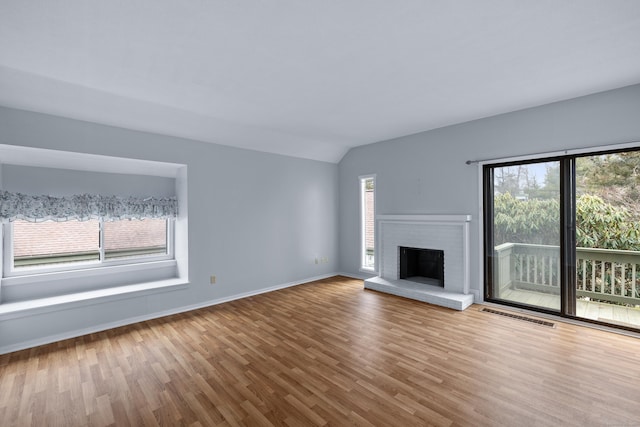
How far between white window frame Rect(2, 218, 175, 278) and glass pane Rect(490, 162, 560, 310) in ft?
16.1

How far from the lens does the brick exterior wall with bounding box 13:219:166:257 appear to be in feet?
11.2

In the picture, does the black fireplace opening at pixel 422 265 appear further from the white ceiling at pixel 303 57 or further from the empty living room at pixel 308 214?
the white ceiling at pixel 303 57

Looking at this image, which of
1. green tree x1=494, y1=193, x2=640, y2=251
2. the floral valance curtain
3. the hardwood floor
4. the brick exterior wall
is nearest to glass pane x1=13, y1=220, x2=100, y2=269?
the brick exterior wall

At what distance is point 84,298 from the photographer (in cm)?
330

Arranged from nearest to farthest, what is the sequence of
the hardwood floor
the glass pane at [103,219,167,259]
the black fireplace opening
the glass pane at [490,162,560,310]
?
the hardwood floor
the glass pane at [490,162,560,310]
the glass pane at [103,219,167,259]
the black fireplace opening

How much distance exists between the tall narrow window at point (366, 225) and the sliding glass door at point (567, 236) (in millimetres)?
2136

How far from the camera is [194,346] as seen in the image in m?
2.93

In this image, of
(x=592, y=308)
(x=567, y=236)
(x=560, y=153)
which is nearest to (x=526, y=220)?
(x=567, y=236)

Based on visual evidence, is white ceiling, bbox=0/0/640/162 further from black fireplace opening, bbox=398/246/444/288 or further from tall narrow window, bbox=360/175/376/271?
black fireplace opening, bbox=398/246/444/288

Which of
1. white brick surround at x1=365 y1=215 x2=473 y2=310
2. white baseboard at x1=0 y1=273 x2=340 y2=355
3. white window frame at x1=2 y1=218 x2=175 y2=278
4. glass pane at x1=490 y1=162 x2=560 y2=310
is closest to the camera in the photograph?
white baseboard at x1=0 y1=273 x2=340 y2=355

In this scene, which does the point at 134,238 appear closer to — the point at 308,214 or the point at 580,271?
the point at 308,214

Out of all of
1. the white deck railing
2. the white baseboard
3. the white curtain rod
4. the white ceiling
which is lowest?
the white baseboard

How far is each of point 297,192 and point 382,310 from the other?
2662 millimetres

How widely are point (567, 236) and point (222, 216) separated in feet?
15.3
